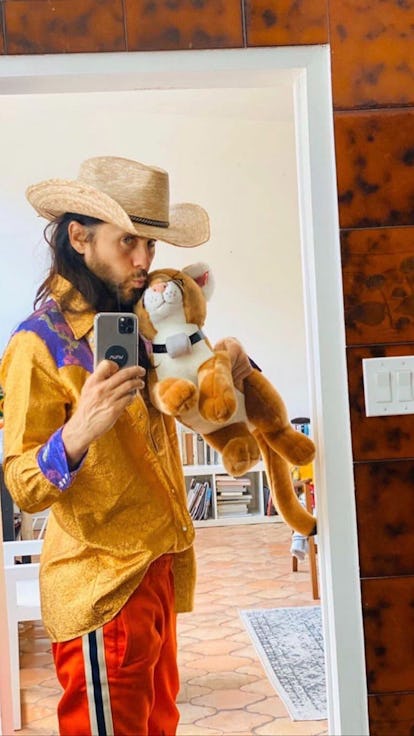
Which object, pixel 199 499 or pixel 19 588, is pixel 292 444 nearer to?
pixel 199 499

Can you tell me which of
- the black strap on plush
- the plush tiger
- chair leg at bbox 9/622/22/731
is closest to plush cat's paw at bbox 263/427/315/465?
the plush tiger

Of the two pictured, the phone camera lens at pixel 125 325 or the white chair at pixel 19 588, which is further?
the white chair at pixel 19 588

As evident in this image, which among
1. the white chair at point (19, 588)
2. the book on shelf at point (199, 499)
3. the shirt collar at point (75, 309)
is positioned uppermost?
the shirt collar at point (75, 309)

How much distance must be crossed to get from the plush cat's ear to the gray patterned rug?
735 millimetres

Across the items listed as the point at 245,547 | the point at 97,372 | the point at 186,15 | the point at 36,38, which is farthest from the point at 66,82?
the point at 245,547

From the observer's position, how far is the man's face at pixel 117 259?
64.7 inches

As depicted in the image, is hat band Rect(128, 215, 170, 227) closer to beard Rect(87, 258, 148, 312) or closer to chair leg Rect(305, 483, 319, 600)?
beard Rect(87, 258, 148, 312)

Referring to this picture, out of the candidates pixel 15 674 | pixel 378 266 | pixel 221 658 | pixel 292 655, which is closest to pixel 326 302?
pixel 378 266

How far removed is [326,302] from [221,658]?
0.72m

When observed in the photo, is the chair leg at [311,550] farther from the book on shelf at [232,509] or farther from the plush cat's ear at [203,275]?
the plush cat's ear at [203,275]

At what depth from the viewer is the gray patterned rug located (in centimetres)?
188

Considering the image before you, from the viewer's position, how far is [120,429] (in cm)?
162

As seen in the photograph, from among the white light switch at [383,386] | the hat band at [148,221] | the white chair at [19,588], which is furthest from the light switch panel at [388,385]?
the white chair at [19,588]

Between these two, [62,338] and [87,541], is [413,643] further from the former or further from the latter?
[62,338]
